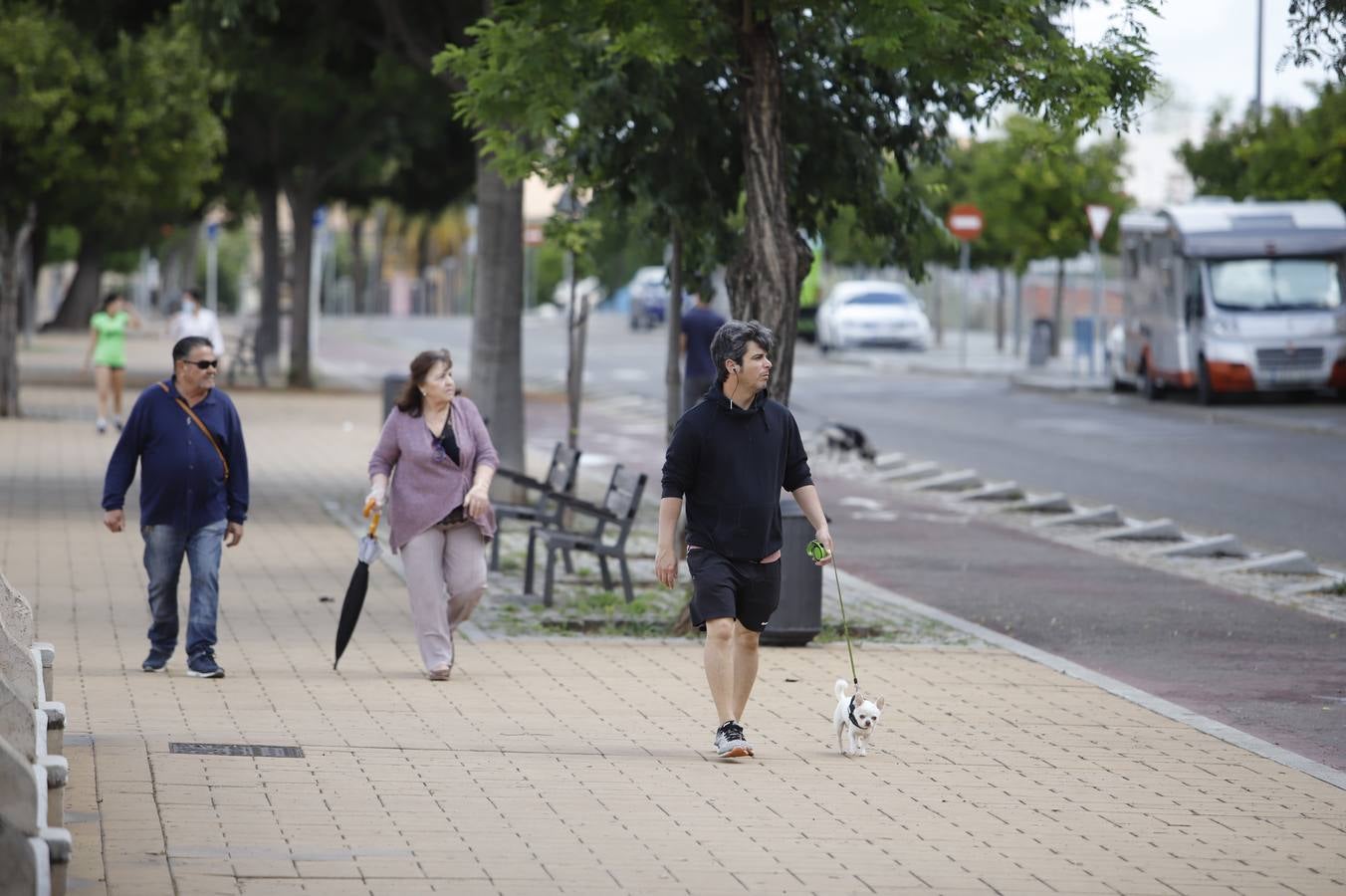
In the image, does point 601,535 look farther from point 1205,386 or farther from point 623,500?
point 1205,386

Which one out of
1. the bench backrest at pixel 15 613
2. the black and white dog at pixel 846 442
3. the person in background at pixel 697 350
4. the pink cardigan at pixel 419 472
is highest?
the person in background at pixel 697 350

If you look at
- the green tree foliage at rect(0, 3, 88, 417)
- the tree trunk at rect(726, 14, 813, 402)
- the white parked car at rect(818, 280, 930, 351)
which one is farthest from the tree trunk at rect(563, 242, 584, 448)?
the white parked car at rect(818, 280, 930, 351)

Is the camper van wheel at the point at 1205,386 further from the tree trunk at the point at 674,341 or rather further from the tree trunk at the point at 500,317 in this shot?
the tree trunk at the point at 674,341

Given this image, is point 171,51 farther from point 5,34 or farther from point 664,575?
point 664,575

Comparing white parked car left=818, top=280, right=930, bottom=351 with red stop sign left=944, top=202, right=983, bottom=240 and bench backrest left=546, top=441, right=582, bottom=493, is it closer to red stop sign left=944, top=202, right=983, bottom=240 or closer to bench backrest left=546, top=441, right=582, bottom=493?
red stop sign left=944, top=202, right=983, bottom=240

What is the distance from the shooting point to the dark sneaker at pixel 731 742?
27.4 ft

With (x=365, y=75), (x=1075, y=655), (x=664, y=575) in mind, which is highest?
(x=365, y=75)

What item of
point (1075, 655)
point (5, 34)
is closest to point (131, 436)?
point (1075, 655)

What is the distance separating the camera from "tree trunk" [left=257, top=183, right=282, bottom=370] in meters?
38.6

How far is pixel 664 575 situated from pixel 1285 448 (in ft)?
58.8

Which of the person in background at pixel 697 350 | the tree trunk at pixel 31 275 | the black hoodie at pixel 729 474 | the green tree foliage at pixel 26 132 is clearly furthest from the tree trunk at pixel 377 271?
the black hoodie at pixel 729 474

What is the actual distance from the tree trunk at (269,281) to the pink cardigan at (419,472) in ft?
93.2

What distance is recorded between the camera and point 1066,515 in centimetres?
1855

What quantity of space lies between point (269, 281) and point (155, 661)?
29310 millimetres
